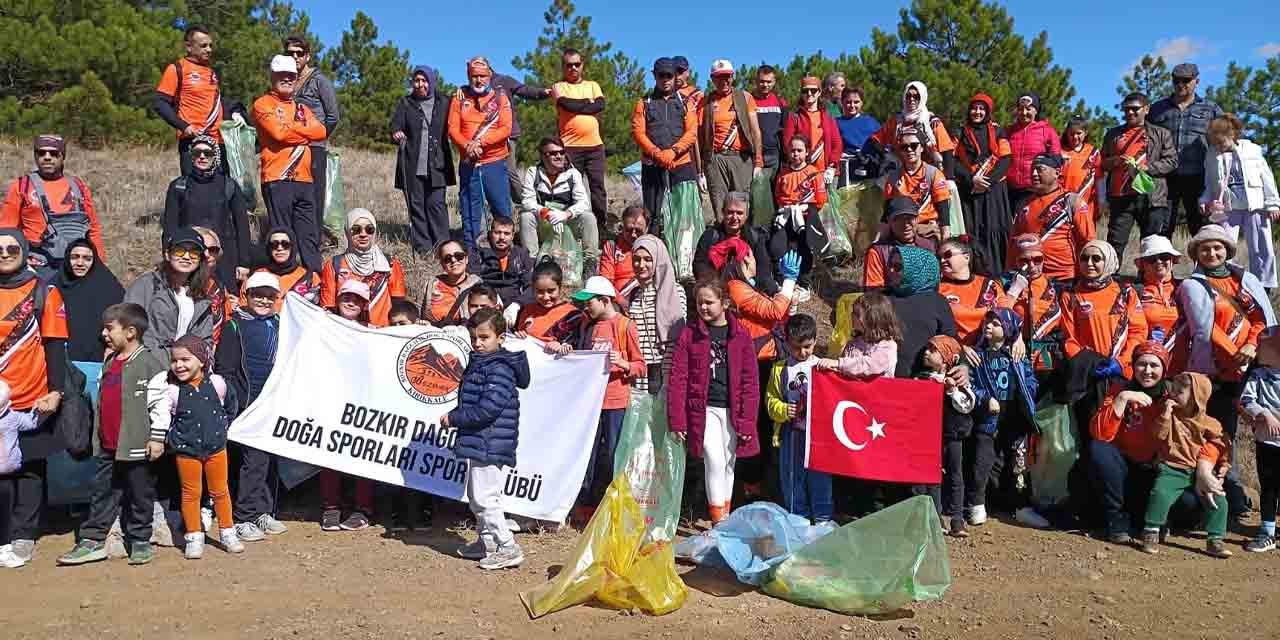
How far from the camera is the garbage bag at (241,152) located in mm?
9773

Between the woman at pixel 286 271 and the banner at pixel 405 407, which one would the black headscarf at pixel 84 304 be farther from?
the banner at pixel 405 407

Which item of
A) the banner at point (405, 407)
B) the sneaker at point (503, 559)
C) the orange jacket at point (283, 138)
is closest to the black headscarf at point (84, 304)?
the banner at point (405, 407)

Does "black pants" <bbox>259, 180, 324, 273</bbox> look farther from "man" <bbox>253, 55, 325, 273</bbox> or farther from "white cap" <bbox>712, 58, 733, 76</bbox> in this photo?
"white cap" <bbox>712, 58, 733, 76</bbox>

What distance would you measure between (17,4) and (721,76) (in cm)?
1453

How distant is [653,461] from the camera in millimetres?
7117

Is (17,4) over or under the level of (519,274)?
over

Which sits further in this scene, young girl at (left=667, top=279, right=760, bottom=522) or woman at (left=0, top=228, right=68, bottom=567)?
young girl at (left=667, top=279, right=760, bottom=522)

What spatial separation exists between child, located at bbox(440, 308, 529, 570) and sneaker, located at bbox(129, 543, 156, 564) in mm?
1961

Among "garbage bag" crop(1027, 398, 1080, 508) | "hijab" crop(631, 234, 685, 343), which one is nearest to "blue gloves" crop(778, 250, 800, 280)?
"hijab" crop(631, 234, 685, 343)

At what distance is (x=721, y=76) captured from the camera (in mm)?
10406

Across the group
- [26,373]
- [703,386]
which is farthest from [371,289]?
[703,386]

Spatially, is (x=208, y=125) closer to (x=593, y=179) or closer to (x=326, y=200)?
(x=326, y=200)

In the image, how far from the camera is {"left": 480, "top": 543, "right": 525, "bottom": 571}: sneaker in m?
6.32

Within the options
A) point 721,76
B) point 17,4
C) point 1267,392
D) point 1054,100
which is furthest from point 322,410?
point 1054,100
